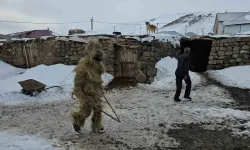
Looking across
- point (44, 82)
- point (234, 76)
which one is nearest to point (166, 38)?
point (234, 76)

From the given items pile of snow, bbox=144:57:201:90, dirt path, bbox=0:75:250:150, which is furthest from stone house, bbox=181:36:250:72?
dirt path, bbox=0:75:250:150

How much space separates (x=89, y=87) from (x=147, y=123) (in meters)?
1.83

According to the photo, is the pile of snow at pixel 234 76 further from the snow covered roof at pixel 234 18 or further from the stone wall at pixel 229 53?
the snow covered roof at pixel 234 18

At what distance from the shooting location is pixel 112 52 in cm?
1256

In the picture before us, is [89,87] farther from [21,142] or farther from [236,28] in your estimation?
[236,28]

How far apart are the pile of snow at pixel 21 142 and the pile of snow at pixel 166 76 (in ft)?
20.6

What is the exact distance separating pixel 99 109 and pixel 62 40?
731cm

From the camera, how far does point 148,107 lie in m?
8.58

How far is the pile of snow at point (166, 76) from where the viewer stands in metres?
11.4

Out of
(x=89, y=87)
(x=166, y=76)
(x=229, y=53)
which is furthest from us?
(x=229, y=53)

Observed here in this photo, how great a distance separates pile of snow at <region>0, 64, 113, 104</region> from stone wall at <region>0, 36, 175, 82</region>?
0.51m

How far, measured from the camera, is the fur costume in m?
5.88

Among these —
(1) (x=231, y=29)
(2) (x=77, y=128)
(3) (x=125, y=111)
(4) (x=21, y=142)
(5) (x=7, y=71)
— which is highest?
(1) (x=231, y=29)

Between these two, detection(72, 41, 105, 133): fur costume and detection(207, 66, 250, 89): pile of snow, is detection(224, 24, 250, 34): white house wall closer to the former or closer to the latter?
detection(207, 66, 250, 89): pile of snow
